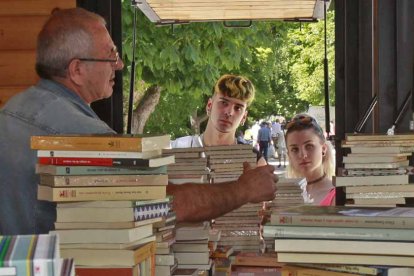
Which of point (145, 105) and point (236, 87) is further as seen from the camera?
point (145, 105)

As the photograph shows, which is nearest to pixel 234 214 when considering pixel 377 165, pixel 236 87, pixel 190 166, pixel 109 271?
pixel 190 166

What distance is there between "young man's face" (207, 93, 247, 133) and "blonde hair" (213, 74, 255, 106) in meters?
0.04

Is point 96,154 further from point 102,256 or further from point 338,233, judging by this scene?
point 338,233

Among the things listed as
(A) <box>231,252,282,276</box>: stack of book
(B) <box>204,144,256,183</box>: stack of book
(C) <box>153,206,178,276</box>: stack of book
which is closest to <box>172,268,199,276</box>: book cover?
(C) <box>153,206,178,276</box>: stack of book

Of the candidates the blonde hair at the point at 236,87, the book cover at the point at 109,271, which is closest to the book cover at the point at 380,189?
the book cover at the point at 109,271

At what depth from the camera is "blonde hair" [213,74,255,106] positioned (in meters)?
5.45

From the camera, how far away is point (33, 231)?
269 cm

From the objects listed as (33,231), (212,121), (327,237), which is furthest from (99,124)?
(212,121)

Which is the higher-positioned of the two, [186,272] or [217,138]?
[217,138]

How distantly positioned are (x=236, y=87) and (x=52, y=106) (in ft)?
9.25

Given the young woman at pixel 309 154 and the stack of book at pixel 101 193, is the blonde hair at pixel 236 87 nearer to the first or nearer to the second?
the young woman at pixel 309 154

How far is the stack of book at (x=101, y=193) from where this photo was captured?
2.21 m

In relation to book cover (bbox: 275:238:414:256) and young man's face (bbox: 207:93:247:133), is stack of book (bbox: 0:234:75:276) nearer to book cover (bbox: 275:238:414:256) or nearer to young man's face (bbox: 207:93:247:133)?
book cover (bbox: 275:238:414:256)

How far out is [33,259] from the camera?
124 cm
